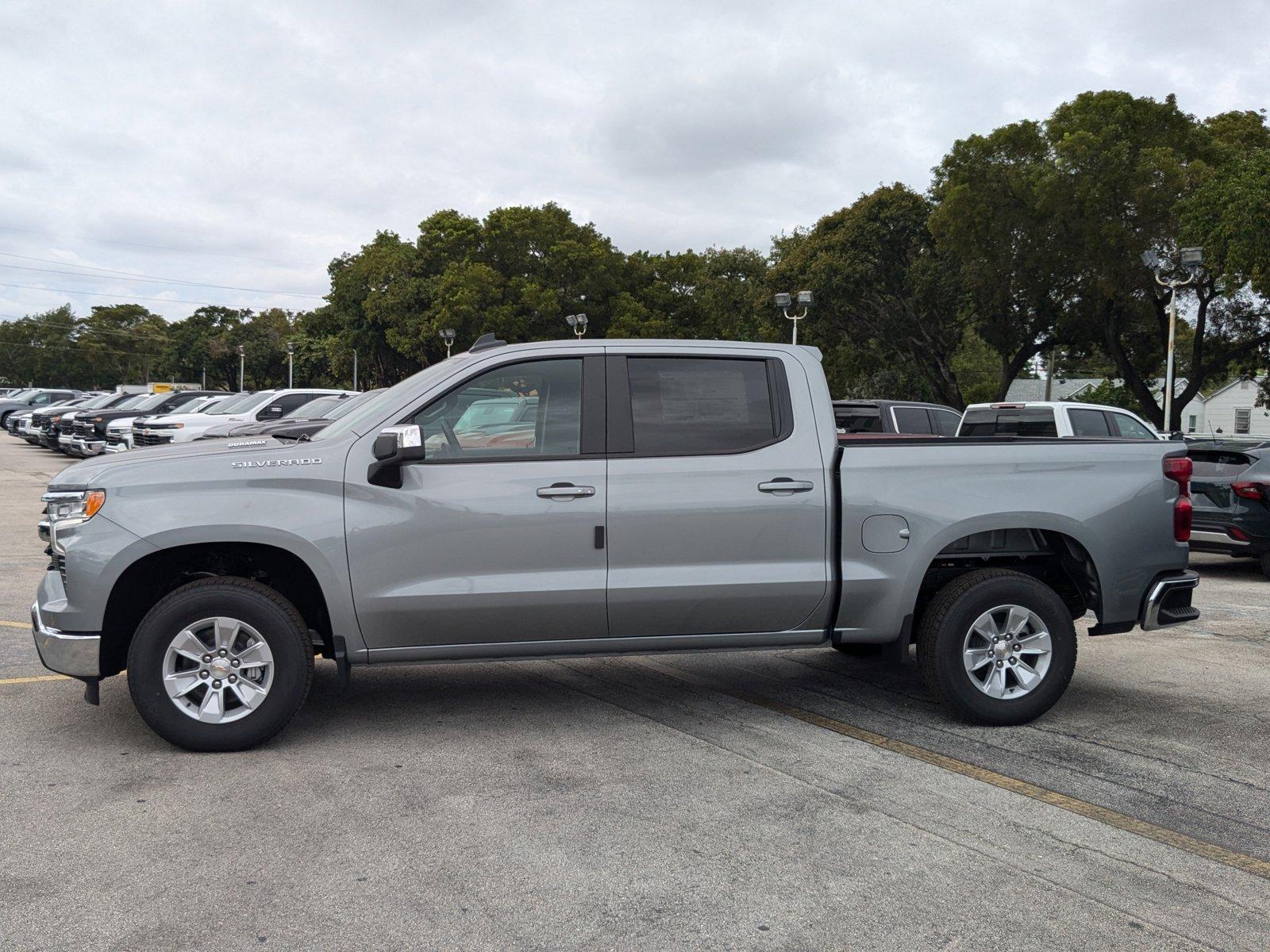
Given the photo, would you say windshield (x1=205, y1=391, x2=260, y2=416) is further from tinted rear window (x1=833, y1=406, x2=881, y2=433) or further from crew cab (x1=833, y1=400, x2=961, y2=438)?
crew cab (x1=833, y1=400, x2=961, y2=438)

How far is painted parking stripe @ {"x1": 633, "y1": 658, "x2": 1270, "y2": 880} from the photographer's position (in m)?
4.21

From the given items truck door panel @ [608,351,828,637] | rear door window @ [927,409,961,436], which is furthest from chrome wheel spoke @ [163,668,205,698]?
rear door window @ [927,409,961,436]

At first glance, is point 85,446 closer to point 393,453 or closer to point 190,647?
point 190,647

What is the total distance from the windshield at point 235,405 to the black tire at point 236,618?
17789 millimetres

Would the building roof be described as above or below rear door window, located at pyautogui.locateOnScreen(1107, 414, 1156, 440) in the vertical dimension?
above

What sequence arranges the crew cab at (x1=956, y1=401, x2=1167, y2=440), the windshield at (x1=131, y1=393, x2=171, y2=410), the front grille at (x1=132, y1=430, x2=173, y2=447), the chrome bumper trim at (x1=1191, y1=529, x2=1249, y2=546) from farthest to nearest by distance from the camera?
the windshield at (x1=131, y1=393, x2=171, y2=410) → the front grille at (x1=132, y1=430, x2=173, y2=447) → the crew cab at (x1=956, y1=401, x2=1167, y2=440) → the chrome bumper trim at (x1=1191, y1=529, x2=1249, y2=546)

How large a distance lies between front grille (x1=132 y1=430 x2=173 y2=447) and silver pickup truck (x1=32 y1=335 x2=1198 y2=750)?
1654cm

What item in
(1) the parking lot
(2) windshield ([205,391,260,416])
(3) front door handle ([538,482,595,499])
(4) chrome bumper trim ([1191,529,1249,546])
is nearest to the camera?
(1) the parking lot

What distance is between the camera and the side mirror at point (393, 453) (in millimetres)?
5219

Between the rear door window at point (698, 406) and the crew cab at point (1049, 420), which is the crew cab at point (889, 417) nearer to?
the crew cab at point (1049, 420)

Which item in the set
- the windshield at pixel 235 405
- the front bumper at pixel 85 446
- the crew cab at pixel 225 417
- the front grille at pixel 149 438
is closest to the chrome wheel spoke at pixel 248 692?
the crew cab at pixel 225 417

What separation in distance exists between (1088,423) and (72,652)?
13148 mm

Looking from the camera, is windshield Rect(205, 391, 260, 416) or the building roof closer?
windshield Rect(205, 391, 260, 416)

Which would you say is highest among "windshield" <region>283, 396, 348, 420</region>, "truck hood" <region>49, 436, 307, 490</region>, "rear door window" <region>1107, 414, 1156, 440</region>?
"windshield" <region>283, 396, 348, 420</region>
